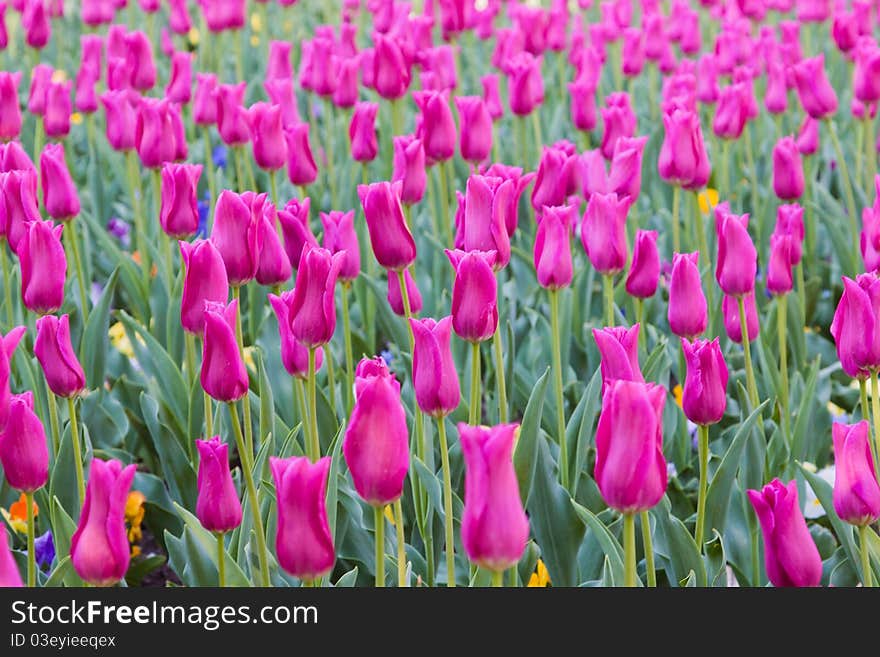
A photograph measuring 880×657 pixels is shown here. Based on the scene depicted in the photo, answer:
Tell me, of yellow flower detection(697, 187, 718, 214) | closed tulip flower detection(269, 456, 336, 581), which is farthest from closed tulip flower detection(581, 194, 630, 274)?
yellow flower detection(697, 187, 718, 214)

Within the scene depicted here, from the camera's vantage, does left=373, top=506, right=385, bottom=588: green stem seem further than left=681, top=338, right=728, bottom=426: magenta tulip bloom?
No

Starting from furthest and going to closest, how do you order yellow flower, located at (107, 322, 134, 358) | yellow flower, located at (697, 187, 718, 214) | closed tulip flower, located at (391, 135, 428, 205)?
yellow flower, located at (697, 187, 718, 214)
yellow flower, located at (107, 322, 134, 358)
closed tulip flower, located at (391, 135, 428, 205)

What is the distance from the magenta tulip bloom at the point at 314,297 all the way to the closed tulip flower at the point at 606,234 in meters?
0.59

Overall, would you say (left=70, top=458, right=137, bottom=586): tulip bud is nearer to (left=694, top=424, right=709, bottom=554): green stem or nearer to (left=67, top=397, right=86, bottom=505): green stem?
(left=67, top=397, right=86, bottom=505): green stem

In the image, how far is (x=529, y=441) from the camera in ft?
6.91

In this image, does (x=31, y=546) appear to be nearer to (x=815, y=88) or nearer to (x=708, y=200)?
(x=815, y=88)

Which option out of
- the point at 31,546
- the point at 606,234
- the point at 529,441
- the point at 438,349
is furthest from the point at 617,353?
the point at 31,546

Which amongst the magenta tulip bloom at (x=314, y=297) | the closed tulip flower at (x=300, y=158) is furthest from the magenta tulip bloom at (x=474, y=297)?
the closed tulip flower at (x=300, y=158)

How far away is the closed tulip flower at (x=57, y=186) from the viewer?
252cm

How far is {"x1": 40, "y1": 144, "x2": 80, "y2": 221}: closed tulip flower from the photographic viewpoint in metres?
2.52

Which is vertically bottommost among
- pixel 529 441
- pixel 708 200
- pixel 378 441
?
pixel 378 441

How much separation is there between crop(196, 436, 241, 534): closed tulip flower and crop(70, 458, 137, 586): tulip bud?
0.19 metres

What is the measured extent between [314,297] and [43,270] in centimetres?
52

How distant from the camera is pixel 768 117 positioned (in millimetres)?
4926
